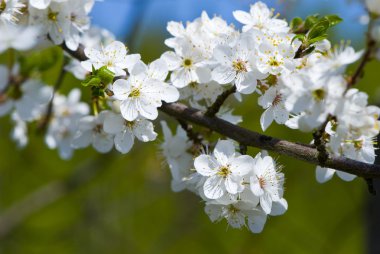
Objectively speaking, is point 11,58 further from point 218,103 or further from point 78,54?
point 218,103

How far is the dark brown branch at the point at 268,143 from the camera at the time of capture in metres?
1.22

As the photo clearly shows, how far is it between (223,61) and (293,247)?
5.18m

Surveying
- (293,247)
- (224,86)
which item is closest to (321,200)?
(293,247)

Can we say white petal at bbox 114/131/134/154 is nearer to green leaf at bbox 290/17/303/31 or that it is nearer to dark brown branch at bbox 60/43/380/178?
dark brown branch at bbox 60/43/380/178

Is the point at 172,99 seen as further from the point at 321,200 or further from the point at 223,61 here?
the point at 321,200

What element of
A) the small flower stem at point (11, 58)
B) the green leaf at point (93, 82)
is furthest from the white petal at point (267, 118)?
the small flower stem at point (11, 58)

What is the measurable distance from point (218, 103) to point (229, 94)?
49mm

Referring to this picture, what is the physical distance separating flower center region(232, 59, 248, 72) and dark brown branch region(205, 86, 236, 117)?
53mm

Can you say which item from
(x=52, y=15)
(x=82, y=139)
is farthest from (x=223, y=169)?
(x=52, y=15)

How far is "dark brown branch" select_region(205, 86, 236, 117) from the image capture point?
1.38 metres

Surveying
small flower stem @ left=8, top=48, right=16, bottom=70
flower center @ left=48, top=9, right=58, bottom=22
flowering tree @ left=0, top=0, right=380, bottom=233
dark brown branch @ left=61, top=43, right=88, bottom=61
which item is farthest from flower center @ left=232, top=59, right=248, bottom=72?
small flower stem @ left=8, top=48, right=16, bottom=70

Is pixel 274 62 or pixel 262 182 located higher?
pixel 274 62

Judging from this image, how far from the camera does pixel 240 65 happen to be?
1.39m

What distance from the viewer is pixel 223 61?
140cm
